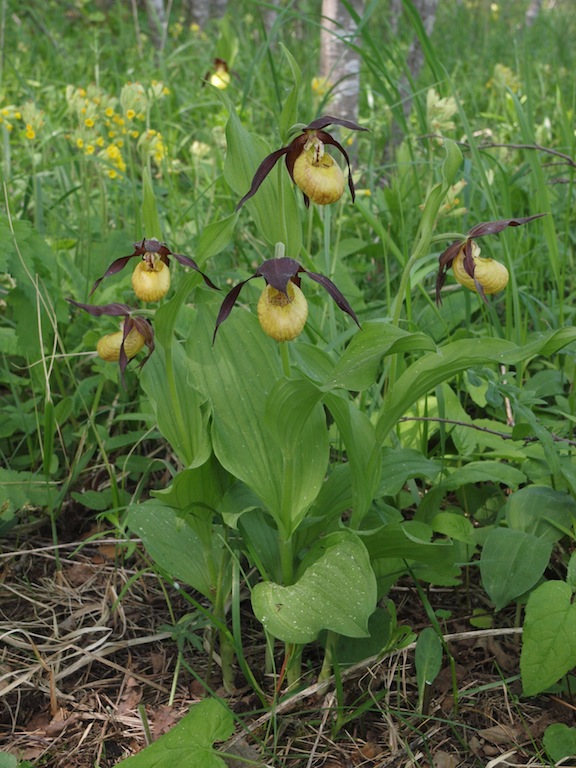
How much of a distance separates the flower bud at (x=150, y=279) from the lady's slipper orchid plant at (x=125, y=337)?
45mm

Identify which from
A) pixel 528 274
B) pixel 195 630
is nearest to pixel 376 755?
pixel 195 630

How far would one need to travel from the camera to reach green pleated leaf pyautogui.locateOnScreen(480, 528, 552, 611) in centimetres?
111

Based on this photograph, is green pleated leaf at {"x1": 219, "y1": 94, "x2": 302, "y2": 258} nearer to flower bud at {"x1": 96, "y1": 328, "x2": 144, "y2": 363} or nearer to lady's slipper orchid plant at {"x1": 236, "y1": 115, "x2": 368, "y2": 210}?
lady's slipper orchid plant at {"x1": 236, "y1": 115, "x2": 368, "y2": 210}

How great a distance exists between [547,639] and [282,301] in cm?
61

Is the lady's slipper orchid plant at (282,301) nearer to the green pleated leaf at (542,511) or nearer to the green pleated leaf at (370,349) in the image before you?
the green pleated leaf at (370,349)

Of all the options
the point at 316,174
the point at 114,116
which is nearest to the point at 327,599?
the point at 316,174

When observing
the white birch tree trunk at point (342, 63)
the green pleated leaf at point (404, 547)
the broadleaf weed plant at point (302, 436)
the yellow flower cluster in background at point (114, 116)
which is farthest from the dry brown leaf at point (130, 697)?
the white birch tree trunk at point (342, 63)

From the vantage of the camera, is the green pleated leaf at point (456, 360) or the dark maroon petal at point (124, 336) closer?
the green pleated leaf at point (456, 360)

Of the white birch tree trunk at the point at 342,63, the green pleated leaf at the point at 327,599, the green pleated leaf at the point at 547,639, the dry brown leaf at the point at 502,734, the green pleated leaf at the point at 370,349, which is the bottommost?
the dry brown leaf at the point at 502,734

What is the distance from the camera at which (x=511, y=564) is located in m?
1.13

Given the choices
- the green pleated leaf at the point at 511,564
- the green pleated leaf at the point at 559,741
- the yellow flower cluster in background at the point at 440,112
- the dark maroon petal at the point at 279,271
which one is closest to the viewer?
the dark maroon petal at the point at 279,271

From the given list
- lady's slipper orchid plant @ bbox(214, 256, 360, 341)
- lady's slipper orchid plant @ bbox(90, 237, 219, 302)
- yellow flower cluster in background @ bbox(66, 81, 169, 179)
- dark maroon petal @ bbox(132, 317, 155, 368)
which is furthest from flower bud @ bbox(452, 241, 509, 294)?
yellow flower cluster in background @ bbox(66, 81, 169, 179)

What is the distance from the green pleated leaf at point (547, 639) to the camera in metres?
0.98

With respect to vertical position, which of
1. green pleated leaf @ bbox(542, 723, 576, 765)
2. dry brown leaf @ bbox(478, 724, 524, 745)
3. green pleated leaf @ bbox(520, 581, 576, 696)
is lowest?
dry brown leaf @ bbox(478, 724, 524, 745)
